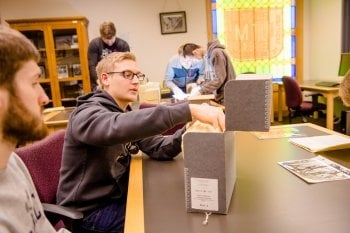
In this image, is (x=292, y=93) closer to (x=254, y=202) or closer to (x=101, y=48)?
(x=101, y=48)

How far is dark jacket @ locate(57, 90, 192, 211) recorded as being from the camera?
1.09m

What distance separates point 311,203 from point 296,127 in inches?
42.0

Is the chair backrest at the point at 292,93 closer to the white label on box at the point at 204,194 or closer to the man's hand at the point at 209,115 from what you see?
the man's hand at the point at 209,115

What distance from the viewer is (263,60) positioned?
19.1ft

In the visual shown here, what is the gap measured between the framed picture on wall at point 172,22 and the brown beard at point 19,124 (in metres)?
4.89

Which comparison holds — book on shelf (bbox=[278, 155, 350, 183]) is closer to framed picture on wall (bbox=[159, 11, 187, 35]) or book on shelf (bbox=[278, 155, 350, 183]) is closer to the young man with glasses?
the young man with glasses

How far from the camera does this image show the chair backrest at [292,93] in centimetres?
456

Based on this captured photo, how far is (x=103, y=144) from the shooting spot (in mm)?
1189

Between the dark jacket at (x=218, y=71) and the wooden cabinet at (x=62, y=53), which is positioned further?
the wooden cabinet at (x=62, y=53)

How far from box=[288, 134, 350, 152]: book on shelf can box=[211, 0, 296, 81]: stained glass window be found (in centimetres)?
414

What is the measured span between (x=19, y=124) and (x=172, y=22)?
498 centimetres

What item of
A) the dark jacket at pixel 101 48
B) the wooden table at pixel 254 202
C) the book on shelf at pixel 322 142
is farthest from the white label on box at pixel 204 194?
the dark jacket at pixel 101 48

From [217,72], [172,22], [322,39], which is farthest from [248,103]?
[322,39]

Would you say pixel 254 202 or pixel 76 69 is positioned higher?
pixel 76 69
